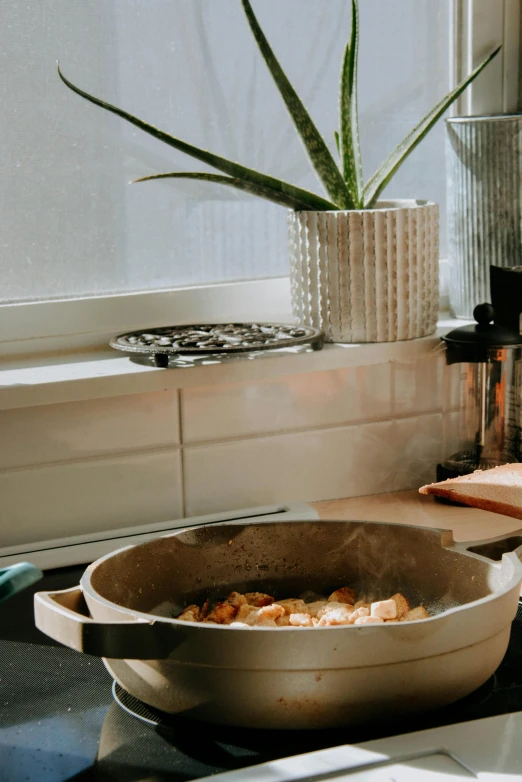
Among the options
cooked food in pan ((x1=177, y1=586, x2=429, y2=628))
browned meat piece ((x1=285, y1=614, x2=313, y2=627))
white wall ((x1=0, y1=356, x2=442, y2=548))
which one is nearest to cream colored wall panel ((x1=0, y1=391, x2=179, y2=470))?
white wall ((x1=0, y1=356, x2=442, y2=548))

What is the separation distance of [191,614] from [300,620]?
0.36 ft

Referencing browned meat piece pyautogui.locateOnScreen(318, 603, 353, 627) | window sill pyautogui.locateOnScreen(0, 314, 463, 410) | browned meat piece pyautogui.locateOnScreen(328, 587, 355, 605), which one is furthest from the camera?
window sill pyautogui.locateOnScreen(0, 314, 463, 410)

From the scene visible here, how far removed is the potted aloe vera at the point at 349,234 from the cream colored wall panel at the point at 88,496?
0.96 feet

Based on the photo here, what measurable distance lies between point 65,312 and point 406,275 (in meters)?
0.45

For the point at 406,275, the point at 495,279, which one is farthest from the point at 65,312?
the point at 495,279

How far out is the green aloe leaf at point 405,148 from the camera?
1343mm

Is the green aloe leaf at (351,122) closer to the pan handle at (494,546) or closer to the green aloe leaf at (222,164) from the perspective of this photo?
the green aloe leaf at (222,164)

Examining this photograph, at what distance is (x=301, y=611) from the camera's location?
0.95 m

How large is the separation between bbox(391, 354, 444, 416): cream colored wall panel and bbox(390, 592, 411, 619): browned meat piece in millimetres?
526

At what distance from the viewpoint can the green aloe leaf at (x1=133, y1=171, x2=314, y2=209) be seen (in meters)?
1.26

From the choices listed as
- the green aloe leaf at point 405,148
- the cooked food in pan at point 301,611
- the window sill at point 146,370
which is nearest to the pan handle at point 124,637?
the cooked food in pan at point 301,611

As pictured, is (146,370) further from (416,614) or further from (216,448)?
(416,614)

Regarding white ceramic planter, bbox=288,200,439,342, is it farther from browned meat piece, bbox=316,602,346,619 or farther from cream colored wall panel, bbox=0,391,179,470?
browned meat piece, bbox=316,602,346,619

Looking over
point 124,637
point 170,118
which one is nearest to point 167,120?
point 170,118
